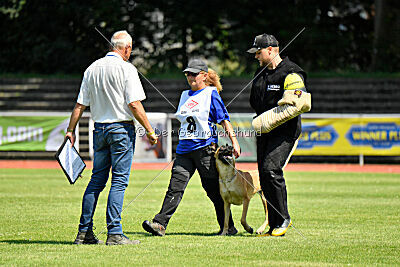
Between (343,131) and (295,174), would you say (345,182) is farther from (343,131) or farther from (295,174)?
(343,131)

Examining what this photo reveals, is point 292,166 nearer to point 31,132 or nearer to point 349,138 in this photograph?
point 349,138

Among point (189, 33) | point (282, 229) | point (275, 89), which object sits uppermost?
point (189, 33)

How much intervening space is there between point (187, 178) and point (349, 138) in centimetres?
1406

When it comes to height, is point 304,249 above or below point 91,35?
below

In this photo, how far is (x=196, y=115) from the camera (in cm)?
849

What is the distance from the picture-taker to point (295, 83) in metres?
8.22

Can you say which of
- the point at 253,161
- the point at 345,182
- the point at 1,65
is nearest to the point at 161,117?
the point at 253,161

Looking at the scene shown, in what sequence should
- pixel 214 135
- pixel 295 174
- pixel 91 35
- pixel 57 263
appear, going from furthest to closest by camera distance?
pixel 91 35 < pixel 295 174 < pixel 214 135 < pixel 57 263

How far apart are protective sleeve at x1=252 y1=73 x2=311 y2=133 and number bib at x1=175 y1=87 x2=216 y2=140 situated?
60cm

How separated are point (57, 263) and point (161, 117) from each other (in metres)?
16.0

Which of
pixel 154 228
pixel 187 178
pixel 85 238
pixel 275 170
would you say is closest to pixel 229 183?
pixel 187 178

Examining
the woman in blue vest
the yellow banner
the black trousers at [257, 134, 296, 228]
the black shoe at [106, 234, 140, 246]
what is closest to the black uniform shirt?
the black trousers at [257, 134, 296, 228]

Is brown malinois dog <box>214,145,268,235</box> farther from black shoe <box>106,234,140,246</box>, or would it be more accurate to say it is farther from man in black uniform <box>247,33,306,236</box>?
black shoe <box>106,234,140,246</box>

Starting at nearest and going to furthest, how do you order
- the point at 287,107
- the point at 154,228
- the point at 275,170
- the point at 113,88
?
the point at 113,88, the point at 287,107, the point at 275,170, the point at 154,228
